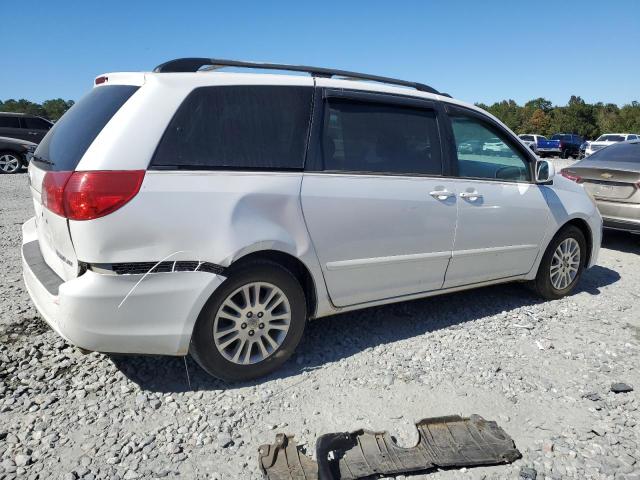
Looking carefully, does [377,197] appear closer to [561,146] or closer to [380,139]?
[380,139]

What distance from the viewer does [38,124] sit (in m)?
15.8

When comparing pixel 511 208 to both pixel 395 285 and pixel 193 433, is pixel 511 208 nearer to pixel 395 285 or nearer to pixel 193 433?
pixel 395 285

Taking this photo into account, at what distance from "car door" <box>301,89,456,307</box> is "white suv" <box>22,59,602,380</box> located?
10mm

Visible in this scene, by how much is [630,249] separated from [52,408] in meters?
7.52

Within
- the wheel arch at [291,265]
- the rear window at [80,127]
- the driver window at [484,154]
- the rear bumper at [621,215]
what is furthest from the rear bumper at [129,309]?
the rear bumper at [621,215]

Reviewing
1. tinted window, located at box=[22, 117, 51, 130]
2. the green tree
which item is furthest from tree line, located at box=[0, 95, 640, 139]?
tinted window, located at box=[22, 117, 51, 130]

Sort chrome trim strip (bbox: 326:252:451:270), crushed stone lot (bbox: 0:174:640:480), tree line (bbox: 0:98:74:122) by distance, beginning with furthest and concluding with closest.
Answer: tree line (bbox: 0:98:74:122), chrome trim strip (bbox: 326:252:451:270), crushed stone lot (bbox: 0:174:640:480)

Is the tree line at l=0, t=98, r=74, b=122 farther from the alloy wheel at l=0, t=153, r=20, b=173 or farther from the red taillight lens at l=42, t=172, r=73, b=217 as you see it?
the red taillight lens at l=42, t=172, r=73, b=217

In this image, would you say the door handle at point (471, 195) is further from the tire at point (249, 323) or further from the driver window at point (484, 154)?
the tire at point (249, 323)

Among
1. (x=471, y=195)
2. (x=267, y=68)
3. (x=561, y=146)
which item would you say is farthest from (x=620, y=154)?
(x=561, y=146)

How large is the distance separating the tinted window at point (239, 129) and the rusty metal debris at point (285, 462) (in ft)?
4.98

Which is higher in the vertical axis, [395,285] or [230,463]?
[395,285]

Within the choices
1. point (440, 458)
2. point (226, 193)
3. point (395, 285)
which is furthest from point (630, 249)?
point (226, 193)

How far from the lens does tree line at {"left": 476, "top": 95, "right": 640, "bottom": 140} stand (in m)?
46.2
